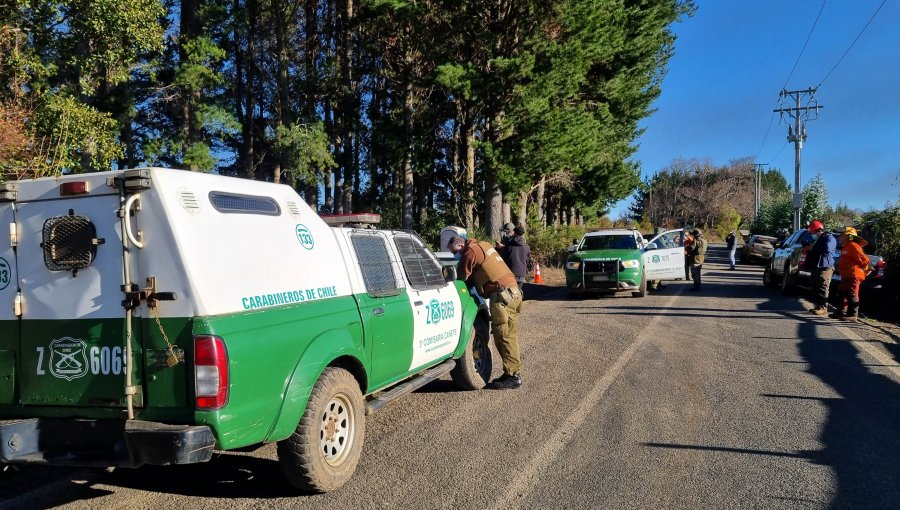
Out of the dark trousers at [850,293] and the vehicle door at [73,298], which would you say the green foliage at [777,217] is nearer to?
the dark trousers at [850,293]

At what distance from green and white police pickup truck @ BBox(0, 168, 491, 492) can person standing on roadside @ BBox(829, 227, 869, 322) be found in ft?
36.8

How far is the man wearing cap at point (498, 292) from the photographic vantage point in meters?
7.20

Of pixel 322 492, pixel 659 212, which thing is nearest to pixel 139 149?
pixel 322 492

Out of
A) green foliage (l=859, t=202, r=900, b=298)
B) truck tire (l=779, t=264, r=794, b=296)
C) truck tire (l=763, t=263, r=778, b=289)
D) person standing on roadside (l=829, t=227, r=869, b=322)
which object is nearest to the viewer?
person standing on roadside (l=829, t=227, r=869, b=322)

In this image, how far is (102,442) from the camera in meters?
3.75

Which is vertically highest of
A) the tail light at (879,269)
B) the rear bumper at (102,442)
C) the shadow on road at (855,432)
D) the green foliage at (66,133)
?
the green foliage at (66,133)

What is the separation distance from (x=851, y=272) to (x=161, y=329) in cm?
1250

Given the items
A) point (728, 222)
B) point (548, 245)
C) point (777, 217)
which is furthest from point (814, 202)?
point (728, 222)

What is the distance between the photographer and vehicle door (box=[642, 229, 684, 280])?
17469 mm

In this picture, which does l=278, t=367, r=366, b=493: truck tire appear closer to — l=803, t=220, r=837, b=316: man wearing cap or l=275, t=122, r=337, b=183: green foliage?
l=803, t=220, r=837, b=316: man wearing cap

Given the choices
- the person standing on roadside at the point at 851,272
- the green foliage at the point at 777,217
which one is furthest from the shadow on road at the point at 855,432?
the green foliage at the point at 777,217

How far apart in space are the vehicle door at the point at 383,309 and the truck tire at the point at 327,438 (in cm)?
40

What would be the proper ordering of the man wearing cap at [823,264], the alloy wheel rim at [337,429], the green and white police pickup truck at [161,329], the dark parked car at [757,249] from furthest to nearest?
1. the dark parked car at [757,249]
2. the man wearing cap at [823,264]
3. the alloy wheel rim at [337,429]
4. the green and white police pickup truck at [161,329]

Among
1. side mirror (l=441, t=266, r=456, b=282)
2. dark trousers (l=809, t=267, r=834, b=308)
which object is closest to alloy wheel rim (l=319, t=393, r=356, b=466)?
side mirror (l=441, t=266, r=456, b=282)
